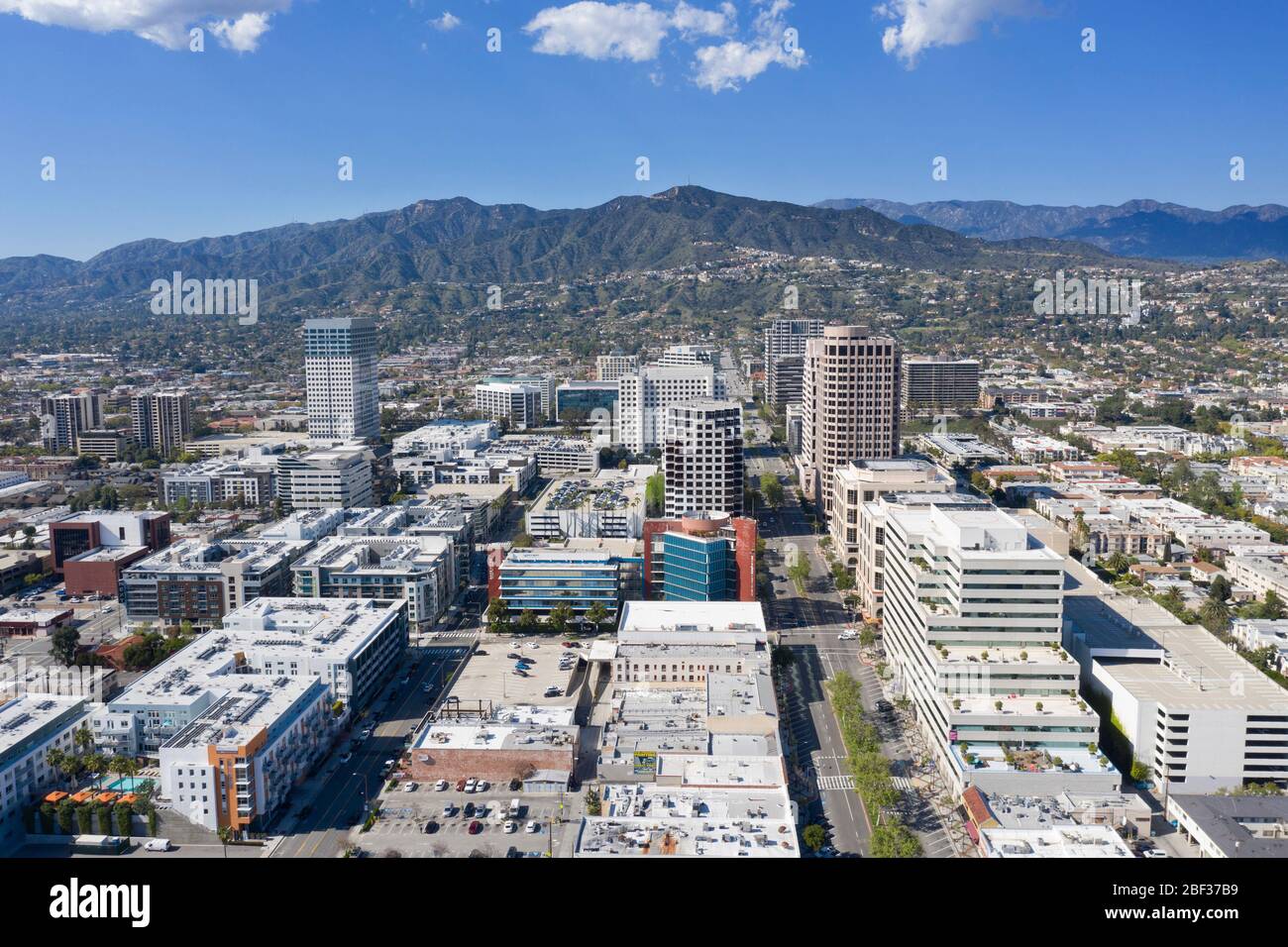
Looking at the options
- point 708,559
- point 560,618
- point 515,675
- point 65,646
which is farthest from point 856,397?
point 65,646

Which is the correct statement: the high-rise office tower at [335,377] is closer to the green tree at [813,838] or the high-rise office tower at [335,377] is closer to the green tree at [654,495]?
the green tree at [654,495]

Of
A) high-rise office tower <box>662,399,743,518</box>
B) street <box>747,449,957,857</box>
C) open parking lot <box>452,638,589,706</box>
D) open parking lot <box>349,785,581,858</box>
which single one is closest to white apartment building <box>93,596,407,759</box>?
open parking lot <box>452,638,589,706</box>

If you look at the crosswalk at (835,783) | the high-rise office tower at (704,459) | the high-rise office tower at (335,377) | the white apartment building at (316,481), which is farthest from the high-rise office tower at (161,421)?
the crosswalk at (835,783)

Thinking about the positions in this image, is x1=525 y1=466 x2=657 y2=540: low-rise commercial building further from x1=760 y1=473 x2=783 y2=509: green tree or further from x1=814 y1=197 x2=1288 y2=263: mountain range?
x1=814 y1=197 x2=1288 y2=263: mountain range
